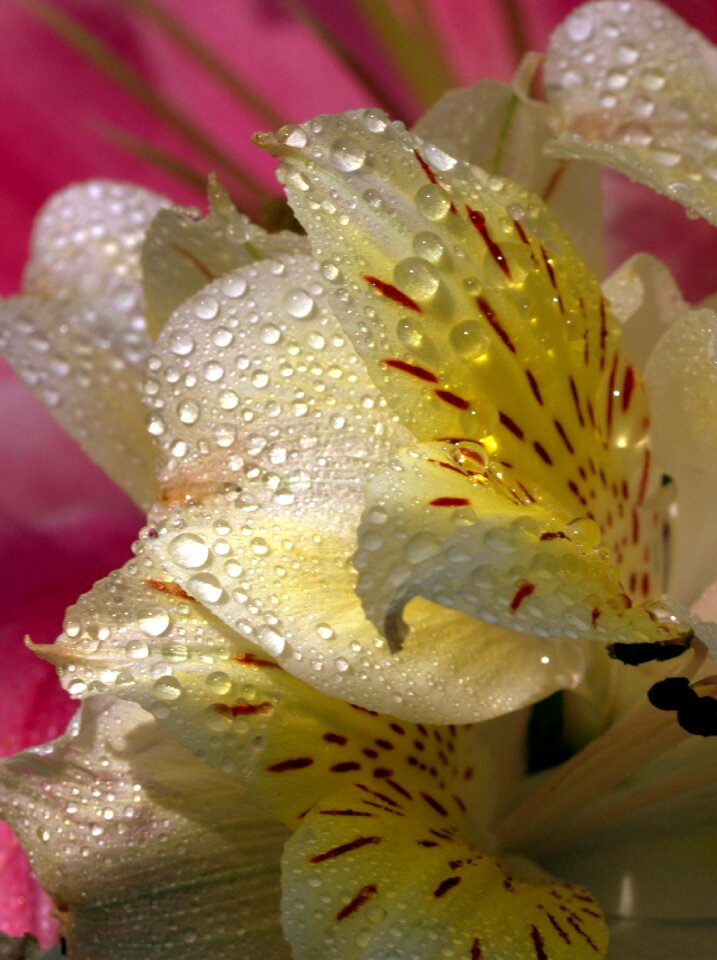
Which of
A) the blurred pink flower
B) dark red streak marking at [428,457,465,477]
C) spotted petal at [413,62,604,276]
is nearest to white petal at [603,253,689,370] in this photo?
spotted petal at [413,62,604,276]

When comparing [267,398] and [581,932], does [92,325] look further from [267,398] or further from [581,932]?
[581,932]

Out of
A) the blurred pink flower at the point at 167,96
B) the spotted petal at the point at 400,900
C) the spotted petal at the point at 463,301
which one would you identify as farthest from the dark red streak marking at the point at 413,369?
the blurred pink flower at the point at 167,96

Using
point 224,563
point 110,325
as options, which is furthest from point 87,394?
point 224,563

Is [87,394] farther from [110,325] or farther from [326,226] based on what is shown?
[326,226]

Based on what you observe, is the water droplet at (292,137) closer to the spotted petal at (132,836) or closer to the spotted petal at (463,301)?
the spotted petal at (463,301)

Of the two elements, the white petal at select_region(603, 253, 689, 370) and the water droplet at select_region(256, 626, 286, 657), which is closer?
the water droplet at select_region(256, 626, 286, 657)

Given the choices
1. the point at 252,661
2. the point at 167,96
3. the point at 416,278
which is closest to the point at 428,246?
the point at 416,278

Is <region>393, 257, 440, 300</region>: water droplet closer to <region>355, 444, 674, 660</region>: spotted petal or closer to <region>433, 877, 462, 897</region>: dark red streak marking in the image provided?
<region>355, 444, 674, 660</region>: spotted petal

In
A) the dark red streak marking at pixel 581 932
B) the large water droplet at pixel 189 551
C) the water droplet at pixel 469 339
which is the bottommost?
the dark red streak marking at pixel 581 932
